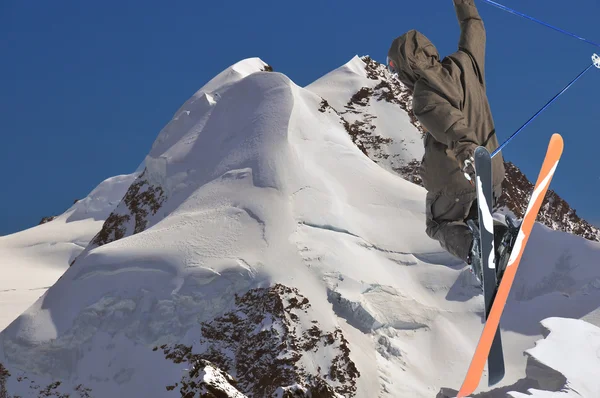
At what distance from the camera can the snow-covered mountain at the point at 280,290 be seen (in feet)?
44.8

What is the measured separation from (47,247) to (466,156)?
24.5m

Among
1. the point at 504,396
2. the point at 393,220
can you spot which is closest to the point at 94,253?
the point at 393,220

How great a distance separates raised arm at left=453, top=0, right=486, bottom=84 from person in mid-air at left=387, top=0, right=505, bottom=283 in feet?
0.27

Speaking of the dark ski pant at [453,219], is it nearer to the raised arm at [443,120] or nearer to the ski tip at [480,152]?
the raised arm at [443,120]

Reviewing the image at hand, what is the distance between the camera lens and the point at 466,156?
509 cm

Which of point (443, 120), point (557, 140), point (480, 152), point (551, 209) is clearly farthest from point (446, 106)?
point (551, 209)

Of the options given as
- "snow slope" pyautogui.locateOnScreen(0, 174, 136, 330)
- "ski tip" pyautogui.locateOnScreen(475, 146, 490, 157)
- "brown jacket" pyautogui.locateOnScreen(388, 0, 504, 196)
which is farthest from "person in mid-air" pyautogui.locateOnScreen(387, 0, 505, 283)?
"snow slope" pyautogui.locateOnScreen(0, 174, 136, 330)

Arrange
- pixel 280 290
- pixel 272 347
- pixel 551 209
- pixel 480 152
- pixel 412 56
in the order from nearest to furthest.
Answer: pixel 480 152 < pixel 412 56 < pixel 272 347 < pixel 280 290 < pixel 551 209

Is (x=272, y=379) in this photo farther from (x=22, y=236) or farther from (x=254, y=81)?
(x=22, y=236)

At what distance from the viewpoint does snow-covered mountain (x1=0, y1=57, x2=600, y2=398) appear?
44.8ft

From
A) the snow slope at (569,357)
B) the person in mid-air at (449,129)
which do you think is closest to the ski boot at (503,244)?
the person in mid-air at (449,129)

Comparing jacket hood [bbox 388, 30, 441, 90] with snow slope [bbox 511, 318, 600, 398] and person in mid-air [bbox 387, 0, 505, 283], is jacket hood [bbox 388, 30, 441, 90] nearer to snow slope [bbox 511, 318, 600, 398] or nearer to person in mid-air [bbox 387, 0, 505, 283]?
person in mid-air [bbox 387, 0, 505, 283]

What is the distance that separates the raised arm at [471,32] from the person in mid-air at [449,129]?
0.27 ft

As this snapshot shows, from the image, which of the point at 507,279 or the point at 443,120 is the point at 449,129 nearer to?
the point at 443,120
